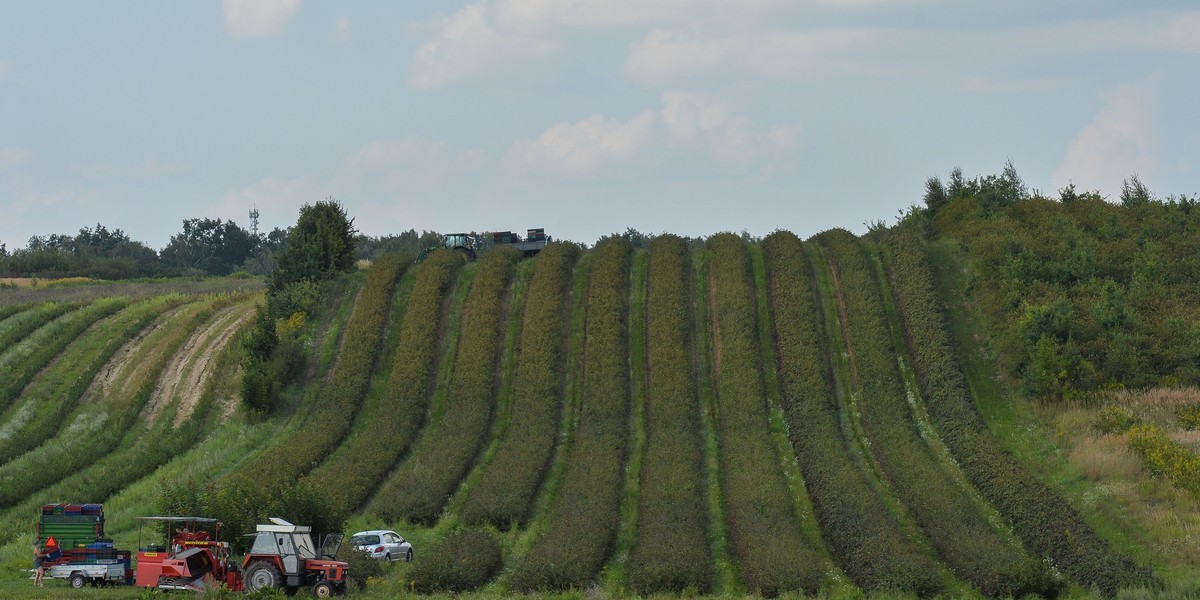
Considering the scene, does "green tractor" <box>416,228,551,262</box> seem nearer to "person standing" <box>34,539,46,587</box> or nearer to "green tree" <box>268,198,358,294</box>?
"green tree" <box>268,198,358,294</box>

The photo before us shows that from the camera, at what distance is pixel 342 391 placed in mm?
59219

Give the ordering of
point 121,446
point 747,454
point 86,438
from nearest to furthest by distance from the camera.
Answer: point 747,454
point 121,446
point 86,438

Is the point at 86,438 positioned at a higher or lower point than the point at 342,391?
lower

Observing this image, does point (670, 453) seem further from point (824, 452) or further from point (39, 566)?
point (39, 566)

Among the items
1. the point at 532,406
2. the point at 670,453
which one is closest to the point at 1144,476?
the point at 670,453

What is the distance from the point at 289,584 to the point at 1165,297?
4539 centimetres

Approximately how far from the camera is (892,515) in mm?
43469

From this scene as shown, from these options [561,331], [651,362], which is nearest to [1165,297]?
[651,362]

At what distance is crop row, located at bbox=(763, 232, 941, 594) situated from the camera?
36875 mm

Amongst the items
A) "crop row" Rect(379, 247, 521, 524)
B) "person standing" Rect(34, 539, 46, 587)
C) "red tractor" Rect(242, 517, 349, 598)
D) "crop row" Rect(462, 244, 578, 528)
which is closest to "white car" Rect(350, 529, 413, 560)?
"crop row" Rect(462, 244, 578, 528)

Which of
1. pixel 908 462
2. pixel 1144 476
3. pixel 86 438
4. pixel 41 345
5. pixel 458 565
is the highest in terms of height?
pixel 41 345

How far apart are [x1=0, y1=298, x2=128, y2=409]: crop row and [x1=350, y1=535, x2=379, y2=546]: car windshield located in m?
32.9

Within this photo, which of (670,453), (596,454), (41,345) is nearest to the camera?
(670,453)

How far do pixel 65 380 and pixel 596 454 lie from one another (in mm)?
33258
